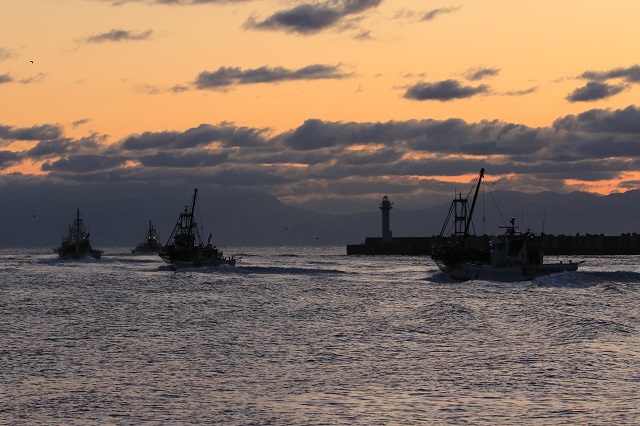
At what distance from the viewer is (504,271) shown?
367ft

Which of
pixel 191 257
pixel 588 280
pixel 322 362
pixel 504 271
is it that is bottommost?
pixel 322 362

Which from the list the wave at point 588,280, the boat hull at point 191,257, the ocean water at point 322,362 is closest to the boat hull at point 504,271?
the wave at point 588,280

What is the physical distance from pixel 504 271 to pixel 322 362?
73141 millimetres

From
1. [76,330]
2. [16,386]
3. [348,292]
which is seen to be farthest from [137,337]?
[348,292]

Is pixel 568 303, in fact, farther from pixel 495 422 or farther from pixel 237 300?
pixel 495 422

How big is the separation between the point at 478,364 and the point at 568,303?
39.7 m

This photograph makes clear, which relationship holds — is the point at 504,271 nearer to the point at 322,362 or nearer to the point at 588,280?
the point at 588,280

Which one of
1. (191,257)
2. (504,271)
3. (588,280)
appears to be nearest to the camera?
(504,271)

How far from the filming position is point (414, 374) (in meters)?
38.1

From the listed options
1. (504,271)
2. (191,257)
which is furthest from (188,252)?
(504,271)

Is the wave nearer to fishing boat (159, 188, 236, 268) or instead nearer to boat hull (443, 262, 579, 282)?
boat hull (443, 262, 579, 282)

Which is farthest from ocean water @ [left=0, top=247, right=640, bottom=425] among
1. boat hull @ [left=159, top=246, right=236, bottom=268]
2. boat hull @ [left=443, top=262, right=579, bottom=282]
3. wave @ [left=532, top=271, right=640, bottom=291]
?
boat hull @ [left=159, top=246, right=236, bottom=268]

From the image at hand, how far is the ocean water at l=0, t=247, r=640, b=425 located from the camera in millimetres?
30625

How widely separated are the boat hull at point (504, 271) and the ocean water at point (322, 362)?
27.8 m
